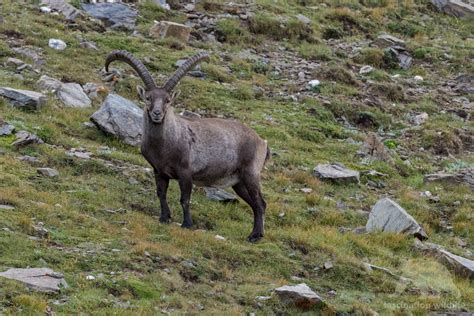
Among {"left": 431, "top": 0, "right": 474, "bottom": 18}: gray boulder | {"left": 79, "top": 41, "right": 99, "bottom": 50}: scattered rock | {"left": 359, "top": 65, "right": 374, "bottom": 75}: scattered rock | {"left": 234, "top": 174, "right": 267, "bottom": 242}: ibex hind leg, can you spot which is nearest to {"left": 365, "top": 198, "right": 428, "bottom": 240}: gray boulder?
{"left": 234, "top": 174, "right": 267, "bottom": 242}: ibex hind leg

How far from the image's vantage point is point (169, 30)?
2558cm

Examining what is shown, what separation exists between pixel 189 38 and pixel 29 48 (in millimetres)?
6009

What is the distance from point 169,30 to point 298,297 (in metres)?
15.5

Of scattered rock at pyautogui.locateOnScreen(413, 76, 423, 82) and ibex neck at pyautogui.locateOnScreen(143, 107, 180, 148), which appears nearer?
ibex neck at pyautogui.locateOnScreen(143, 107, 180, 148)

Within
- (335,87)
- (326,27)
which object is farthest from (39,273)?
(326,27)

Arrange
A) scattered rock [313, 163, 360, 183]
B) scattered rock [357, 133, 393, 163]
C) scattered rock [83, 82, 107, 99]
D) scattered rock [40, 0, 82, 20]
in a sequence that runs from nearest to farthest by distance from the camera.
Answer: scattered rock [313, 163, 360, 183], scattered rock [83, 82, 107, 99], scattered rock [357, 133, 393, 163], scattered rock [40, 0, 82, 20]

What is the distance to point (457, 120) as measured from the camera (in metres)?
24.7

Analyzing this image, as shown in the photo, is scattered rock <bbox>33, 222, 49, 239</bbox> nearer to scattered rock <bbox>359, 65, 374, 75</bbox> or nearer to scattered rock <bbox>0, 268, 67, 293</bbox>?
scattered rock <bbox>0, 268, 67, 293</bbox>

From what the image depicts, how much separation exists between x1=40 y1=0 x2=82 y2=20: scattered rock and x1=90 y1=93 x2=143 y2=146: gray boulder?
767 cm

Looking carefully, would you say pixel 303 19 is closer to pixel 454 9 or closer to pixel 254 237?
pixel 454 9

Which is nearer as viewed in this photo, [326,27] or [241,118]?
[241,118]

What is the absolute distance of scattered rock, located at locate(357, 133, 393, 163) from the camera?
2070 cm

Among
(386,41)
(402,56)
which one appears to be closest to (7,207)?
(402,56)

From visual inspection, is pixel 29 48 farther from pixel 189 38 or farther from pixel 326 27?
pixel 326 27
